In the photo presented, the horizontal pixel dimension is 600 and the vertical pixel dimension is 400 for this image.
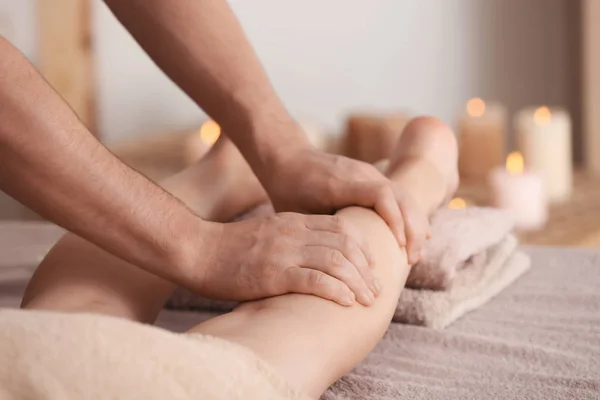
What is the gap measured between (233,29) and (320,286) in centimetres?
50

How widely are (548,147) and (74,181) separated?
1.43 metres

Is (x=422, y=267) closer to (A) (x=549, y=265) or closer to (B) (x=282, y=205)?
(B) (x=282, y=205)

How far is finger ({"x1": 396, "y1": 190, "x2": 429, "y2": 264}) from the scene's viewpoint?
3.54 feet

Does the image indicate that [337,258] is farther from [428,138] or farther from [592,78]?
[592,78]

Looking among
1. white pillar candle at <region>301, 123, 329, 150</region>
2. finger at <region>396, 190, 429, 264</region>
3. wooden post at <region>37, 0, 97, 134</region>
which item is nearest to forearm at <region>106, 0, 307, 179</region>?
finger at <region>396, 190, 429, 264</region>

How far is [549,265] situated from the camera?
1359 mm

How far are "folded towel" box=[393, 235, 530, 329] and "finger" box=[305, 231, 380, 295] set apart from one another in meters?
0.13

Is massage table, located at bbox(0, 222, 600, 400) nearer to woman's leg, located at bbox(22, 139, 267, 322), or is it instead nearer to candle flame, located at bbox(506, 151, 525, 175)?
woman's leg, located at bbox(22, 139, 267, 322)

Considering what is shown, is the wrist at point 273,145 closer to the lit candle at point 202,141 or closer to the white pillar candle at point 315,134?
the lit candle at point 202,141

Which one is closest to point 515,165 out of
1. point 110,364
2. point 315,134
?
point 315,134

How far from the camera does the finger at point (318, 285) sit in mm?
933

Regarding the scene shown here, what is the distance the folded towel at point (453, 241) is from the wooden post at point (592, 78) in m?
1.27

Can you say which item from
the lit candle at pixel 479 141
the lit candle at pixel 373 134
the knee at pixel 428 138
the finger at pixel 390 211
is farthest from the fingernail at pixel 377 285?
the lit candle at pixel 479 141

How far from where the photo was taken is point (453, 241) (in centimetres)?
117
